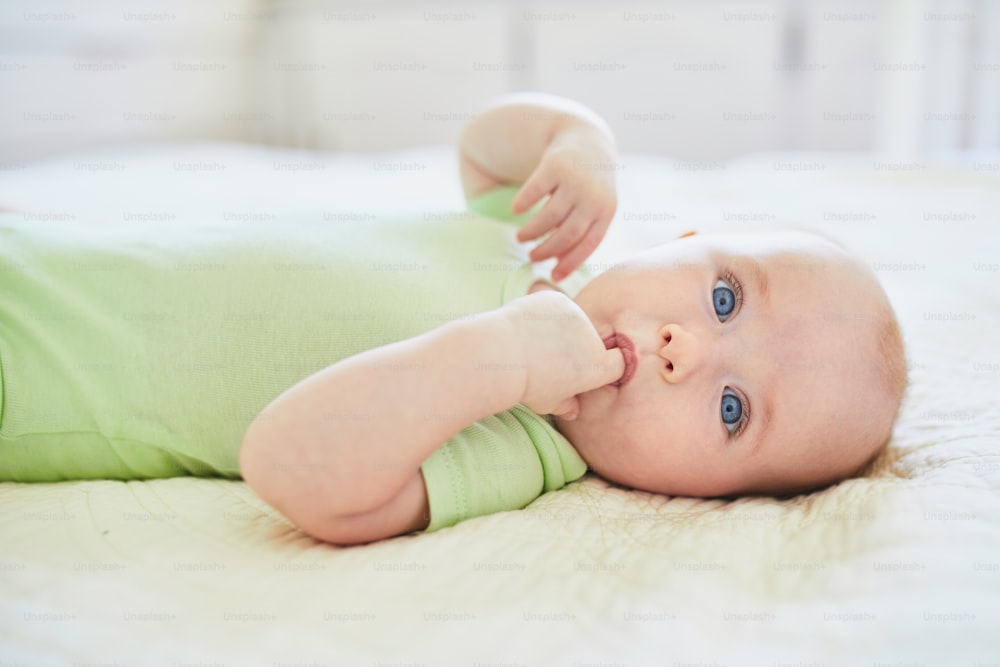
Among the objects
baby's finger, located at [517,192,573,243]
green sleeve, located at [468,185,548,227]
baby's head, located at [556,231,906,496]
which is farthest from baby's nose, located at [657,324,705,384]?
green sleeve, located at [468,185,548,227]

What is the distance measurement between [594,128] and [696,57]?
7.67ft

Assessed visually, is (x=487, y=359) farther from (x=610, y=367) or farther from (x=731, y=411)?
(x=731, y=411)

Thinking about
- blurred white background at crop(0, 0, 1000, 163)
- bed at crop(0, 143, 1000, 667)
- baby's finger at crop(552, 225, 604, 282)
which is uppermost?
blurred white background at crop(0, 0, 1000, 163)

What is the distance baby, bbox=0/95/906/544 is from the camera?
0.77m

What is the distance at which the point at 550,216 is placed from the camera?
0.98 metres

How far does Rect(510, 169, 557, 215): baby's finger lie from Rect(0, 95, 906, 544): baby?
0.14 metres

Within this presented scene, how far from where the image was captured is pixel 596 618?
0.59 metres

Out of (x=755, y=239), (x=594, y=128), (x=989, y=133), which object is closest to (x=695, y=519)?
(x=755, y=239)

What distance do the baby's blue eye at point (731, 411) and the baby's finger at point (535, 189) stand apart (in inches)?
13.0

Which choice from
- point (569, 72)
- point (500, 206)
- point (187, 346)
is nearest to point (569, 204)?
point (500, 206)

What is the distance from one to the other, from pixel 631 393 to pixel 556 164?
32 centimetres

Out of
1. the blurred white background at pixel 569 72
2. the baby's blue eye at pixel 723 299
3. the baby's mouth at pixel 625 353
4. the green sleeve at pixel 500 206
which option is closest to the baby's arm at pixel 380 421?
the baby's mouth at pixel 625 353

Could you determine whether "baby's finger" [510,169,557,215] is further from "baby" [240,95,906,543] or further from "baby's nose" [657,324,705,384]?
"baby's nose" [657,324,705,384]

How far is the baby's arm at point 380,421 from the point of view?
2.20 ft
